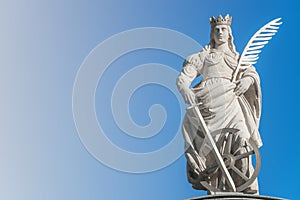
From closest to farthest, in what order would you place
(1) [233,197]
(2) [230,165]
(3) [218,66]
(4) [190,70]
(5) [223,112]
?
(1) [233,197]
(2) [230,165]
(5) [223,112]
(3) [218,66]
(4) [190,70]

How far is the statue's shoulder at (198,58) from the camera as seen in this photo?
67.1 feet

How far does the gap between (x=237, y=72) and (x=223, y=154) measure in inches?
89.5

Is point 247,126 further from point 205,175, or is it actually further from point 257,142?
point 205,175

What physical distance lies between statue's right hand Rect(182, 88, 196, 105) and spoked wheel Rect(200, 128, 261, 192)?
1025 mm

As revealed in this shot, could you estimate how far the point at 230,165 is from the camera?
1877 centimetres

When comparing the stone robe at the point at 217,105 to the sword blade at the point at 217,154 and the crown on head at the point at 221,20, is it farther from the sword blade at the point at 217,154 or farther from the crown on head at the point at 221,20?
the crown on head at the point at 221,20

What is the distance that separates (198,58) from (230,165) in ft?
10.0

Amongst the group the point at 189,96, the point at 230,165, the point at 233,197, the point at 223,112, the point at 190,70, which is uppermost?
the point at 190,70

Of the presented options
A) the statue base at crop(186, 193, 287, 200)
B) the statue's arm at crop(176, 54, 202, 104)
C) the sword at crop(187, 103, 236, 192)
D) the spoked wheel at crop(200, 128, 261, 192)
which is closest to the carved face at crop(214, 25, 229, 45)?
the statue's arm at crop(176, 54, 202, 104)

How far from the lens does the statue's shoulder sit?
20438mm

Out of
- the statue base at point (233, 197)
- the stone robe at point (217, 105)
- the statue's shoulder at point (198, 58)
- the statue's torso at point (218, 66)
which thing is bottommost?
the statue base at point (233, 197)

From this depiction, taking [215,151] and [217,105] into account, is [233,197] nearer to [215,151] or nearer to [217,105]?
[215,151]

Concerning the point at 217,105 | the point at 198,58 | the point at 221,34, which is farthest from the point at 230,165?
the point at 221,34

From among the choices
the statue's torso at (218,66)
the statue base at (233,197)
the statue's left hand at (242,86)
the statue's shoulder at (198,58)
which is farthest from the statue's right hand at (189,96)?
the statue base at (233,197)
